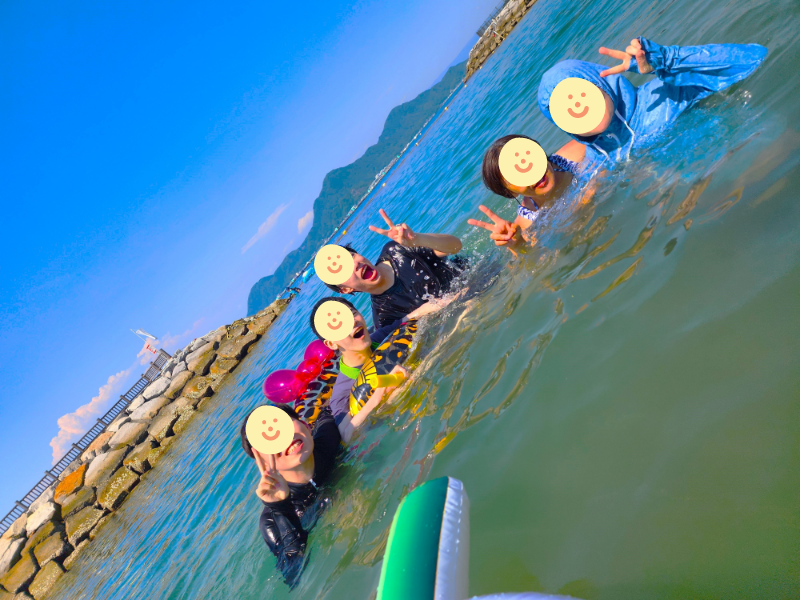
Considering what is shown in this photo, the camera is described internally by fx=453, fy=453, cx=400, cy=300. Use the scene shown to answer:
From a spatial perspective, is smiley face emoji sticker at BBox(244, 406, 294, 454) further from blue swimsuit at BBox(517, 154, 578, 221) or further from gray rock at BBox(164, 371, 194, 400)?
gray rock at BBox(164, 371, 194, 400)

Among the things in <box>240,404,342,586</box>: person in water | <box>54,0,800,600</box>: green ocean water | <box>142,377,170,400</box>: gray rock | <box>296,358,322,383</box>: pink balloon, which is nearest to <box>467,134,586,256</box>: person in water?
<box>54,0,800,600</box>: green ocean water

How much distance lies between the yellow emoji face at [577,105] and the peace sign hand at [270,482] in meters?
3.27

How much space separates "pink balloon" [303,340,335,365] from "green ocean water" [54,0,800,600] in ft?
4.57

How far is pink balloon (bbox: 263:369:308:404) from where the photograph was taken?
16.2 feet

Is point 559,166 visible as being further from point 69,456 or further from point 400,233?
point 69,456

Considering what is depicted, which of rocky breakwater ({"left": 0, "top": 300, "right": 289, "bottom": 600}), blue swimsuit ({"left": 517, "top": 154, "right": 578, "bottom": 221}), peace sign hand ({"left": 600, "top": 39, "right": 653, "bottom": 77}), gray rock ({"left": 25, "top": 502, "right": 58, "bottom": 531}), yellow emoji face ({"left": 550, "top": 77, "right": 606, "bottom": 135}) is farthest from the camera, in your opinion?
gray rock ({"left": 25, "top": 502, "right": 58, "bottom": 531})

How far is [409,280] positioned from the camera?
4.76 m

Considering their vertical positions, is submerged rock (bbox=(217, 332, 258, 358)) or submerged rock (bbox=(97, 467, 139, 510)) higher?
submerged rock (bbox=(217, 332, 258, 358))

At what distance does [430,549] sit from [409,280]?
3.56m

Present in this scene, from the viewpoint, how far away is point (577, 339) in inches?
97.5

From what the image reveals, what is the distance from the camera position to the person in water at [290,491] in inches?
129

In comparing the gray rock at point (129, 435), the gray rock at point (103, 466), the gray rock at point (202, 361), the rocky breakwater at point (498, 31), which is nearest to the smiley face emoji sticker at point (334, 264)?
the gray rock at point (103, 466)

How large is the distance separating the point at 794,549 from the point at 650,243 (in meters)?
1.84

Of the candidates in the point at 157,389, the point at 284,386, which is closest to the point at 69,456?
the point at 157,389
